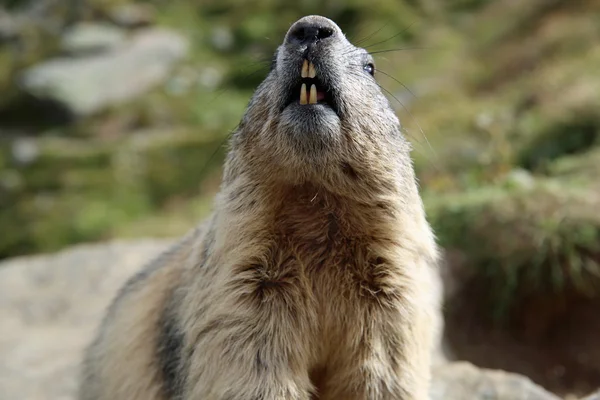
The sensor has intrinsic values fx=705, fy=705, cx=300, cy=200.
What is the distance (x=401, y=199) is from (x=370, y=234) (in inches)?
11.2

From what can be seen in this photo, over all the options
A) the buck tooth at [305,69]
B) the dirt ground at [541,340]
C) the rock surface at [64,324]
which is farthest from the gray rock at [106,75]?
the buck tooth at [305,69]

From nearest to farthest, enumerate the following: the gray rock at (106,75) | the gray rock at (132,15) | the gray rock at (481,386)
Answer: the gray rock at (481,386), the gray rock at (106,75), the gray rock at (132,15)

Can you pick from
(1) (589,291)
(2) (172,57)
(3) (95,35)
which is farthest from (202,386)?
(3) (95,35)

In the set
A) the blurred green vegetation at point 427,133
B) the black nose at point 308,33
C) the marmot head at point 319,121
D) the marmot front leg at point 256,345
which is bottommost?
the marmot front leg at point 256,345

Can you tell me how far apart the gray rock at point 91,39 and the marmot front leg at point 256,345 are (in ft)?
63.7

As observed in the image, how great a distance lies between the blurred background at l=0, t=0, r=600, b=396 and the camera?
8586 mm

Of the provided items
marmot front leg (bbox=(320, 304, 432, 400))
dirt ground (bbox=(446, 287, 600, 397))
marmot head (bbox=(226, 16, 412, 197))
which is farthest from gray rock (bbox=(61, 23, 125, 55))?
marmot front leg (bbox=(320, 304, 432, 400))

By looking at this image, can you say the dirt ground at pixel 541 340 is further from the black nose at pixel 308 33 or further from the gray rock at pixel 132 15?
the gray rock at pixel 132 15

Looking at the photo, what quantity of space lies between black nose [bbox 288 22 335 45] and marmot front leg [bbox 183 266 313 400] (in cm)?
137

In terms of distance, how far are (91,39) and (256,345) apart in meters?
20.3

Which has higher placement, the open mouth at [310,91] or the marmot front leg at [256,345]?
the open mouth at [310,91]

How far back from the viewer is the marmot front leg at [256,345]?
12.8 feet

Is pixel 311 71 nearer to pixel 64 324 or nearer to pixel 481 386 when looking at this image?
pixel 481 386

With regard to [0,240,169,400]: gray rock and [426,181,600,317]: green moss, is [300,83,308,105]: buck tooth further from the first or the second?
[426,181,600,317]: green moss
